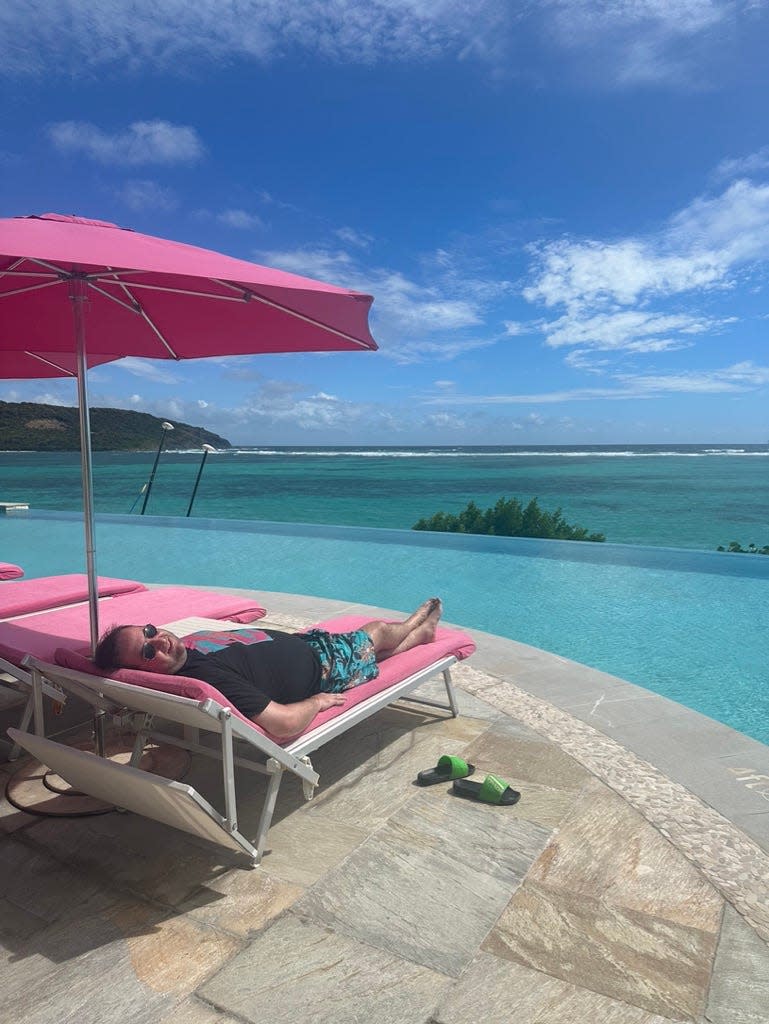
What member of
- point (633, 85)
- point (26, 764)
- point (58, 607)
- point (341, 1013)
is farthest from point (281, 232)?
point (341, 1013)

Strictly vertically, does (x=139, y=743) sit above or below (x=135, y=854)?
above

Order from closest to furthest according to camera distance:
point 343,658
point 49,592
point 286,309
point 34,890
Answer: point 34,890 < point 286,309 < point 343,658 < point 49,592

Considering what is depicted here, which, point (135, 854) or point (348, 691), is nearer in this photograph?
point (135, 854)

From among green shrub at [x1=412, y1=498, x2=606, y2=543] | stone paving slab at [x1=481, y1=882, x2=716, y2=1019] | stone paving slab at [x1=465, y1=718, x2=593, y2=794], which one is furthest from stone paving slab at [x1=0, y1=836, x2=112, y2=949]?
green shrub at [x1=412, y1=498, x2=606, y2=543]

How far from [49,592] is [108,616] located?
0.78 metres

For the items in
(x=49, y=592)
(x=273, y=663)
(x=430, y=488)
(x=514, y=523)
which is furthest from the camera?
(x=430, y=488)

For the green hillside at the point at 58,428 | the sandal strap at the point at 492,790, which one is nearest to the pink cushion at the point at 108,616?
the sandal strap at the point at 492,790

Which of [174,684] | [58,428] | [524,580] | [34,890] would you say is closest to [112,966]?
[34,890]

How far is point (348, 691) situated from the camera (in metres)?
2.86

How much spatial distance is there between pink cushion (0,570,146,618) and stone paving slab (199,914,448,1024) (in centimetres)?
279

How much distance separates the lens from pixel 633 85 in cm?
1091

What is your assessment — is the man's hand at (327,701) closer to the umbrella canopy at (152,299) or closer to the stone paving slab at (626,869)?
the stone paving slab at (626,869)

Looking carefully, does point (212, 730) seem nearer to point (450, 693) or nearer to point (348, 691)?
point (348, 691)

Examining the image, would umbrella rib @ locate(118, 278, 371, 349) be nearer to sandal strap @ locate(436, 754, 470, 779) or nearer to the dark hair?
the dark hair
